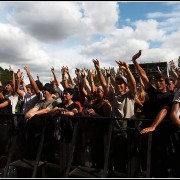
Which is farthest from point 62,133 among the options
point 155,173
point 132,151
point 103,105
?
point 155,173

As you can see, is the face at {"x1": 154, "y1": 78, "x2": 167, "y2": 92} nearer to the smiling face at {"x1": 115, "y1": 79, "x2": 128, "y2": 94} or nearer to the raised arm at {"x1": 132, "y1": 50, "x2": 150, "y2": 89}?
the raised arm at {"x1": 132, "y1": 50, "x2": 150, "y2": 89}

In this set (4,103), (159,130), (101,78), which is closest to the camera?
(159,130)

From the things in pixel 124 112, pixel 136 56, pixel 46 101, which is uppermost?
pixel 136 56

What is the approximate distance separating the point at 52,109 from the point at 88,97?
1.40 m

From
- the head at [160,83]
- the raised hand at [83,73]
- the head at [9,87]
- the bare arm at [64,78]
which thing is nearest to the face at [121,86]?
the head at [160,83]

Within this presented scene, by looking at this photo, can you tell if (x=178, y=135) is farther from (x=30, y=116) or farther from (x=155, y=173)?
(x=30, y=116)

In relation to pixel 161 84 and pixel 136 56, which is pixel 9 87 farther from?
pixel 161 84

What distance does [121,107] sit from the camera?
5254 millimetres

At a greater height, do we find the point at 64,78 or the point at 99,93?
the point at 64,78

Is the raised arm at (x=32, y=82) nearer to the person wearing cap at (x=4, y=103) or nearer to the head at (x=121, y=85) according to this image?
the person wearing cap at (x=4, y=103)

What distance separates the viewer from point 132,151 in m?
4.63

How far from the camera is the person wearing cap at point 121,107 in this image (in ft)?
15.5

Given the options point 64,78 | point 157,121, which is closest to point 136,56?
point 157,121

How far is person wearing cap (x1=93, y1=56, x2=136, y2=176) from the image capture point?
15.5ft
